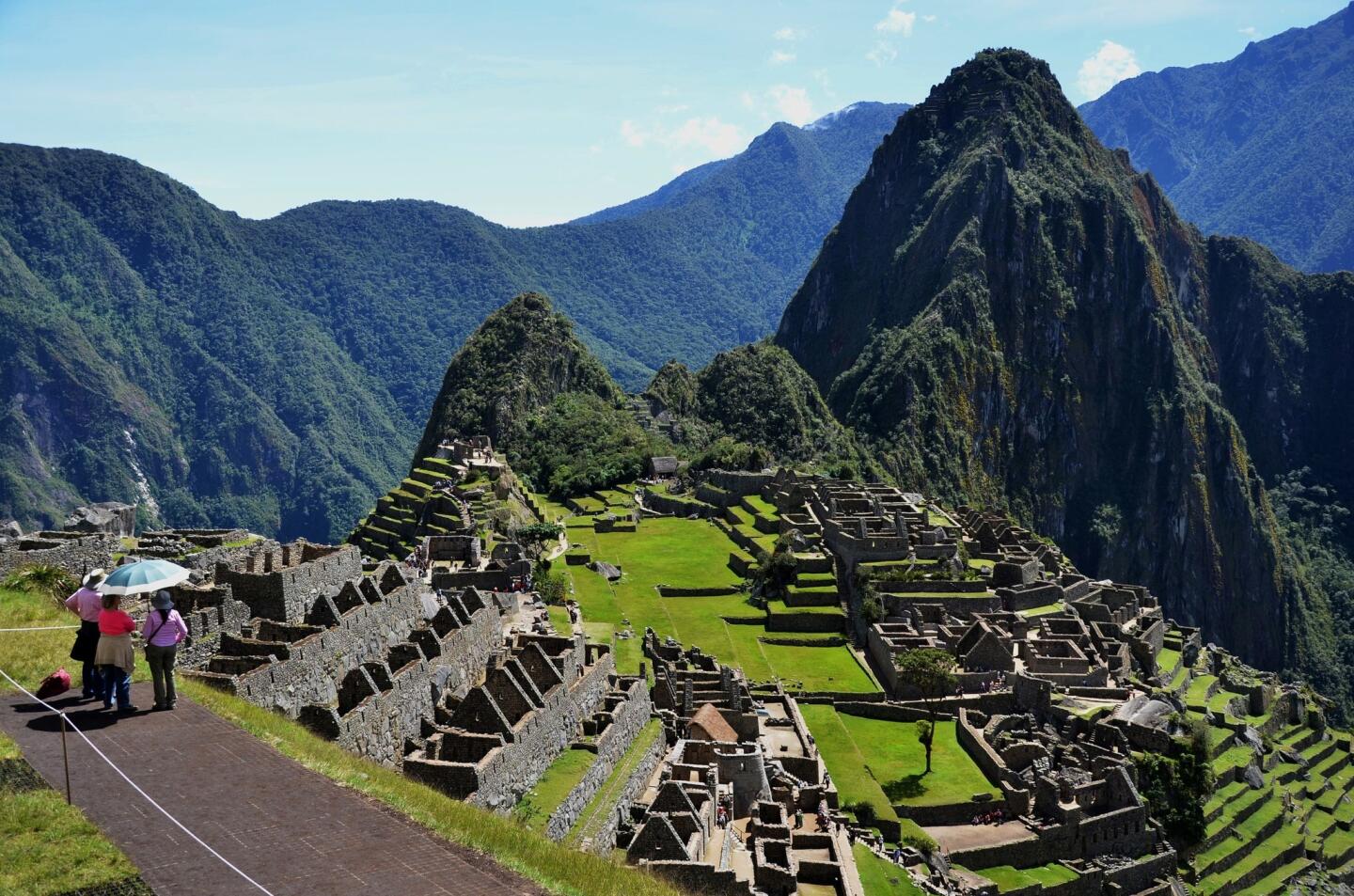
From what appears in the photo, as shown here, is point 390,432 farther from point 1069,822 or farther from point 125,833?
point 125,833

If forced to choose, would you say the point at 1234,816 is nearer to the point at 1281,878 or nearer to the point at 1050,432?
the point at 1281,878

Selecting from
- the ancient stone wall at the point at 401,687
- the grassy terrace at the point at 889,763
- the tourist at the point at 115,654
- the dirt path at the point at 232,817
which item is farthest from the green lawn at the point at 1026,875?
the tourist at the point at 115,654

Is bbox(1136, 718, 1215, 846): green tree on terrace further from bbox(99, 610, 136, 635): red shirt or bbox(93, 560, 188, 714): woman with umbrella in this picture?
bbox(99, 610, 136, 635): red shirt

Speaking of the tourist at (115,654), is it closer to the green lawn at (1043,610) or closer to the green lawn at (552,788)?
the green lawn at (552,788)

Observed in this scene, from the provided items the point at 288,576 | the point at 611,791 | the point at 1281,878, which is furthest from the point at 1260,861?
the point at 288,576

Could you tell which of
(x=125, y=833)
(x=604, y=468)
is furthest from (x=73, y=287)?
(x=125, y=833)
